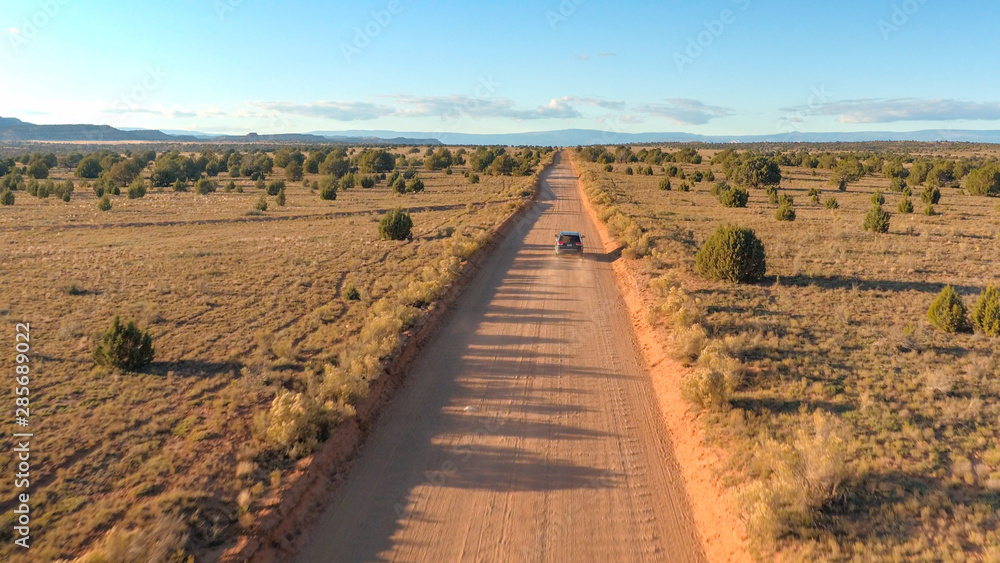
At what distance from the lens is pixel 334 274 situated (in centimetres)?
2283

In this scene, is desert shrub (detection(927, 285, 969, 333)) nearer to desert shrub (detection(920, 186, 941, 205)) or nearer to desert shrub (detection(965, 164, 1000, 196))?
desert shrub (detection(920, 186, 941, 205))

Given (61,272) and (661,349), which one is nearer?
(661,349)

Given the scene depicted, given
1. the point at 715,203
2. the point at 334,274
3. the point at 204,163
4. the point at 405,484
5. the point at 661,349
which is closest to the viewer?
the point at 405,484

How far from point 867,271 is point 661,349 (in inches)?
541

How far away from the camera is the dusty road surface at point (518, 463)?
713 cm

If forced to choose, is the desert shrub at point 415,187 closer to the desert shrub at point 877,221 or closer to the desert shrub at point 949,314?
the desert shrub at point 877,221

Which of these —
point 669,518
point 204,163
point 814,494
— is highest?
point 204,163

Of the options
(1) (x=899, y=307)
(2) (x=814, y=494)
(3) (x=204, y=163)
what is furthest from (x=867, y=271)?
(3) (x=204, y=163)

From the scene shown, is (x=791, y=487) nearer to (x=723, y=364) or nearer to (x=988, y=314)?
(x=723, y=364)

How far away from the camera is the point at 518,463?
8.77m

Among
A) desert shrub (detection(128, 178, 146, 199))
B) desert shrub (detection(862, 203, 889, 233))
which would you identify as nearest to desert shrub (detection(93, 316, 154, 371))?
desert shrub (detection(862, 203, 889, 233))

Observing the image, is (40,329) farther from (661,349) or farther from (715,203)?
(715,203)

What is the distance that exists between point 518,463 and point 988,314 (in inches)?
537

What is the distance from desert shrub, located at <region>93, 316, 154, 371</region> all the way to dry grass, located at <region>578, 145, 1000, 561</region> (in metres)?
13.1
